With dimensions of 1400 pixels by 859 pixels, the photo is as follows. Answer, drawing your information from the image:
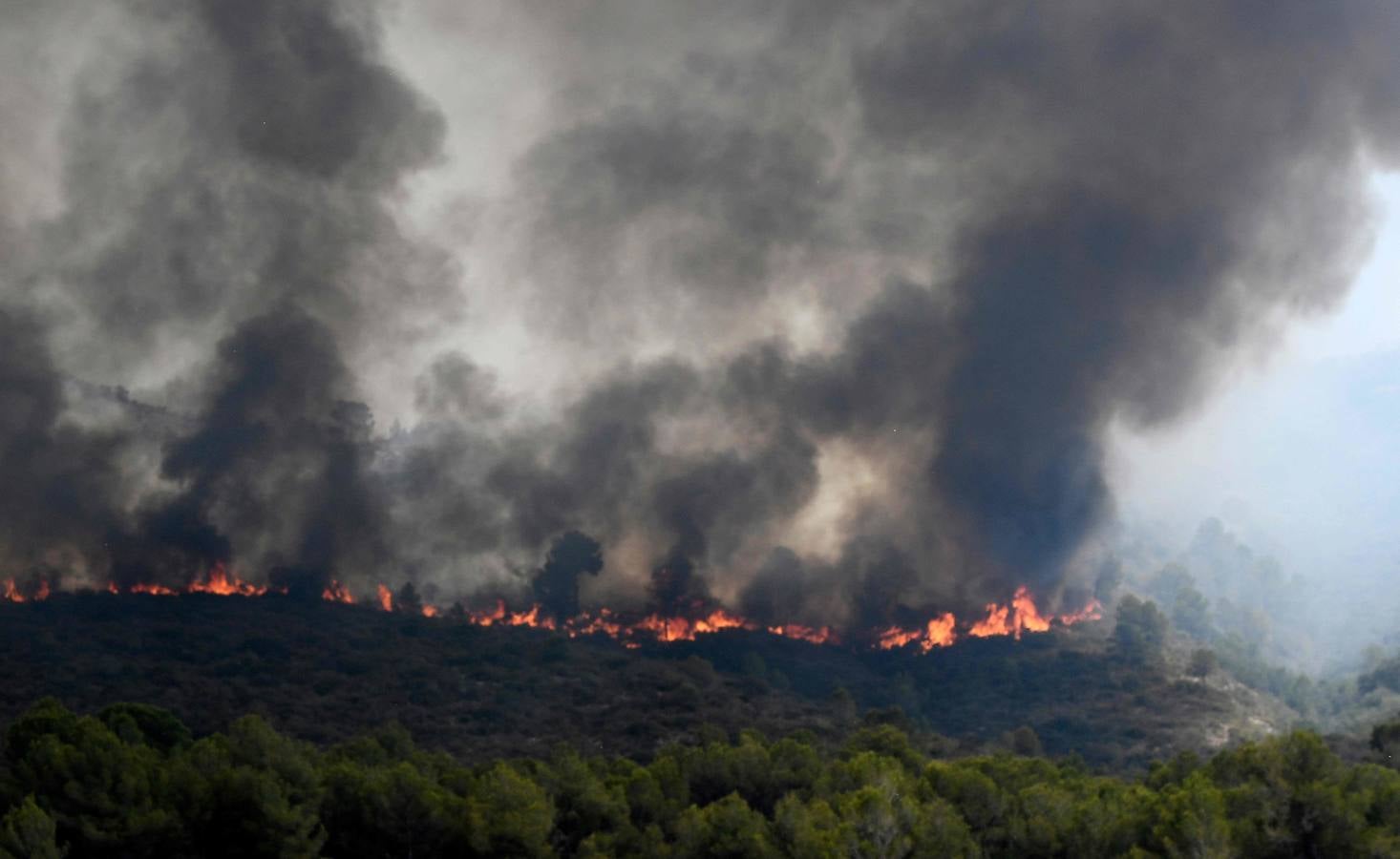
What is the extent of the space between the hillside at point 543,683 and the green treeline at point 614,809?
4411 centimetres

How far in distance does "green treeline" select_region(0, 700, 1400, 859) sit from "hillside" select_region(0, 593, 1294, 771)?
44107mm

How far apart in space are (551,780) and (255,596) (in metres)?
125

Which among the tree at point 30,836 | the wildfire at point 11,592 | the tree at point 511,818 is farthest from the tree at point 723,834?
the wildfire at point 11,592

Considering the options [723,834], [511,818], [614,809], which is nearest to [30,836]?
[511,818]

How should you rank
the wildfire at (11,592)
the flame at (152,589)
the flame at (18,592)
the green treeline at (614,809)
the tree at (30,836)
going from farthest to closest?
the flame at (152,589), the wildfire at (11,592), the flame at (18,592), the green treeline at (614,809), the tree at (30,836)

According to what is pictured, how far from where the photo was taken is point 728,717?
141 m

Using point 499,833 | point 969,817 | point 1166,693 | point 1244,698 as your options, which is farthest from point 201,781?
point 1244,698

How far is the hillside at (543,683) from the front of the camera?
138 meters

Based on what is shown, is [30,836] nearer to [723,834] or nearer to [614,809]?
[614,809]

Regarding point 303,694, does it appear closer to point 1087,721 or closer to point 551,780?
point 551,780

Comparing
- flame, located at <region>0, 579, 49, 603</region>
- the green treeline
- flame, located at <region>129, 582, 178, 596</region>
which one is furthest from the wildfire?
the green treeline

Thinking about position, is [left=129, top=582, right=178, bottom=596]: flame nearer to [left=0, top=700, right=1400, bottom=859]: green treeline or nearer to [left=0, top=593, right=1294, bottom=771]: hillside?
[left=0, top=593, right=1294, bottom=771]: hillside

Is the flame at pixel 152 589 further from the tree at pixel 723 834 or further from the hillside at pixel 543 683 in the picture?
the tree at pixel 723 834

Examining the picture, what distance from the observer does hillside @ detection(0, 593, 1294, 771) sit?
13762cm
